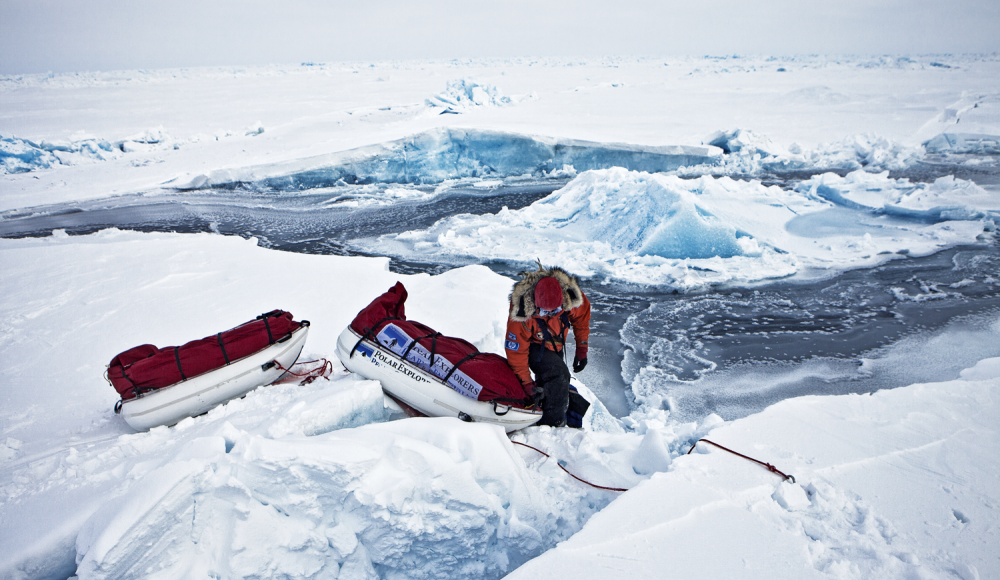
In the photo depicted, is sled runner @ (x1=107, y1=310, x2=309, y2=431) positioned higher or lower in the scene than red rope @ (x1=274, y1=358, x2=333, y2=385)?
higher

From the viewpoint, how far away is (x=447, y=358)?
257 centimetres

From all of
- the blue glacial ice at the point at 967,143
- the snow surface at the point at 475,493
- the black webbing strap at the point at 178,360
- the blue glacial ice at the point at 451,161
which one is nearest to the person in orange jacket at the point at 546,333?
the snow surface at the point at 475,493

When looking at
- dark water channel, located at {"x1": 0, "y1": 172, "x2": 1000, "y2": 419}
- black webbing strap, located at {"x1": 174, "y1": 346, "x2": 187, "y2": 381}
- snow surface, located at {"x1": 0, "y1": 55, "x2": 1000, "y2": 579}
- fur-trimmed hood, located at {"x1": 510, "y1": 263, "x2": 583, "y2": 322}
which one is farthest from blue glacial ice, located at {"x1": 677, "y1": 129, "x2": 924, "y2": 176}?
black webbing strap, located at {"x1": 174, "y1": 346, "x2": 187, "y2": 381}

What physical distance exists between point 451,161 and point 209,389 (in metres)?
11.2

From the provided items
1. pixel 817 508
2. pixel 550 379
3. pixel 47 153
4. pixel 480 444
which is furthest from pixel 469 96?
pixel 817 508

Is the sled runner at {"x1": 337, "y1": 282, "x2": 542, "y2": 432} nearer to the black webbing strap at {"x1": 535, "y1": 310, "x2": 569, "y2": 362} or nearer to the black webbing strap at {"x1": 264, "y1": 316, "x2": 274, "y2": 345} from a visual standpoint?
the black webbing strap at {"x1": 535, "y1": 310, "x2": 569, "y2": 362}

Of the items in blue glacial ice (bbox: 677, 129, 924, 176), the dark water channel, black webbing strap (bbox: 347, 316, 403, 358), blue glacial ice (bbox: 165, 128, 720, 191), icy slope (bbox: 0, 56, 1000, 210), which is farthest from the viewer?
blue glacial ice (bbox: 677, 129, 924, 176)

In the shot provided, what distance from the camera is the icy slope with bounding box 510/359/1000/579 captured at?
1.54 metres

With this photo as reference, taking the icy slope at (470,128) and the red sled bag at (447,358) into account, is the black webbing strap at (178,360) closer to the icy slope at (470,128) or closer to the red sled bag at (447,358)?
the red sled bag at (447,358)

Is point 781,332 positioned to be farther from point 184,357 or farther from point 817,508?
point 184,357

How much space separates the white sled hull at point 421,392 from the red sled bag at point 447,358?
0.03 meters

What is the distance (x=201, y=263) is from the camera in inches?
197

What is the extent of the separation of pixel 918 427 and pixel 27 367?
202 inches

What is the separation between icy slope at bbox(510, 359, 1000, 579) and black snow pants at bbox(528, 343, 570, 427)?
0.73 m
